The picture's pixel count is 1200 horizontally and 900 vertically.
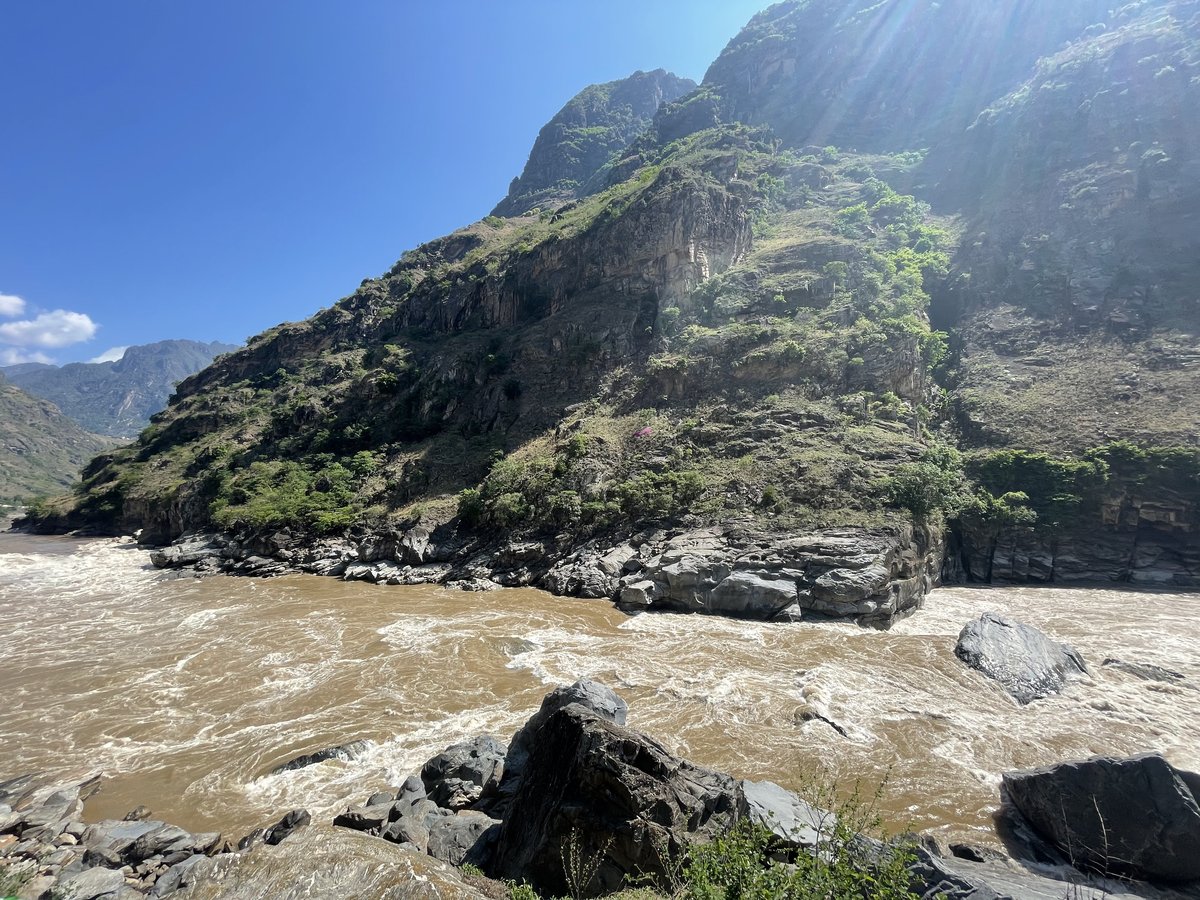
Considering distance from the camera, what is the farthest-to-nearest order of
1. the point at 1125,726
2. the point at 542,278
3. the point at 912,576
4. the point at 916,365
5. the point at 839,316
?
the point at 542,278 → the point at 839,316 → the point at 916,365 → the point at 912,576 → the point at 1125,726

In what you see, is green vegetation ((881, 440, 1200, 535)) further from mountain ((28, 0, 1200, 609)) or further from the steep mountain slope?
the steep mountain slope

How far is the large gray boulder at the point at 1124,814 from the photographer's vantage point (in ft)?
24.5

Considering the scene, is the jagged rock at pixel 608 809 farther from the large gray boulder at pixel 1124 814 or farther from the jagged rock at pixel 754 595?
the jagged rock at pixel 754 595

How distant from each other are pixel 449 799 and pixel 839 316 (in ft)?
128

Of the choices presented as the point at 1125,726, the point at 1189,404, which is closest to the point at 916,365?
the point at 1189,404

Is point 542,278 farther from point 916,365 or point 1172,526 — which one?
point 1172,526

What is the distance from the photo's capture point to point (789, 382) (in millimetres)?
34125

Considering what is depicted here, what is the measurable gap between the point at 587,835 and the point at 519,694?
8683 mm

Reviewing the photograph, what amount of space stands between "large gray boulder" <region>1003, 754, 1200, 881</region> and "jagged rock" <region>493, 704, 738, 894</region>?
209 inches

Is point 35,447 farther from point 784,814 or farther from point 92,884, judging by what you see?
point 784,814

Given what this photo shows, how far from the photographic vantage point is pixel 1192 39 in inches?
2005

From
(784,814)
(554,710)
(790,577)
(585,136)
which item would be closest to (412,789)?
(554,710)

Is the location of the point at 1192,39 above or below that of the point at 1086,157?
above

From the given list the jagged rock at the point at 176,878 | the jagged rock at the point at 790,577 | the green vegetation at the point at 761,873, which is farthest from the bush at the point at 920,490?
the jagged rock at the point at 176,878
